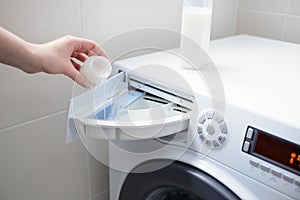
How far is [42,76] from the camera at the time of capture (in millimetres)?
811

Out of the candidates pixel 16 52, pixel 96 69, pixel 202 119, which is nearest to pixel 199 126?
pixel 202 119

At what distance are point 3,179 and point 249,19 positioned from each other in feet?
3.53

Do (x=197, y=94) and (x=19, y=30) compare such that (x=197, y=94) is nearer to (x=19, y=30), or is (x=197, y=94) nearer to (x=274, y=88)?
(x=274, y=88)

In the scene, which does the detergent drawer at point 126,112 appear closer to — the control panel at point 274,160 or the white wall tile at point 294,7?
the control panel at point 274,160

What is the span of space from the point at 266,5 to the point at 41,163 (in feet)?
3.27

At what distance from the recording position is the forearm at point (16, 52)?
597 mm

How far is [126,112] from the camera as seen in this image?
2.25 feet

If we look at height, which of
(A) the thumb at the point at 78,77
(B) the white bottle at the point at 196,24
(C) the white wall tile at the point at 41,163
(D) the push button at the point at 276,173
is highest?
(B) the white bottle at the point at 196,24

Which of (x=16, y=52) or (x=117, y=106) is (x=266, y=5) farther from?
(x=16, y=52)

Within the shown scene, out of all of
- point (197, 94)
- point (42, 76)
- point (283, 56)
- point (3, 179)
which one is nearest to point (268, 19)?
point (283, 56)

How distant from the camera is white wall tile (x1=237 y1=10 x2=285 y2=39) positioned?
1234mm

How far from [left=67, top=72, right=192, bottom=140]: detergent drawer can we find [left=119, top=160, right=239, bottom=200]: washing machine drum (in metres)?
0.10

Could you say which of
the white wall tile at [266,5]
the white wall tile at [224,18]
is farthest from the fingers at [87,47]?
the white wall tile at [266,5]

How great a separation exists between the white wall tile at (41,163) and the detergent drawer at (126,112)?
23 centimetres
